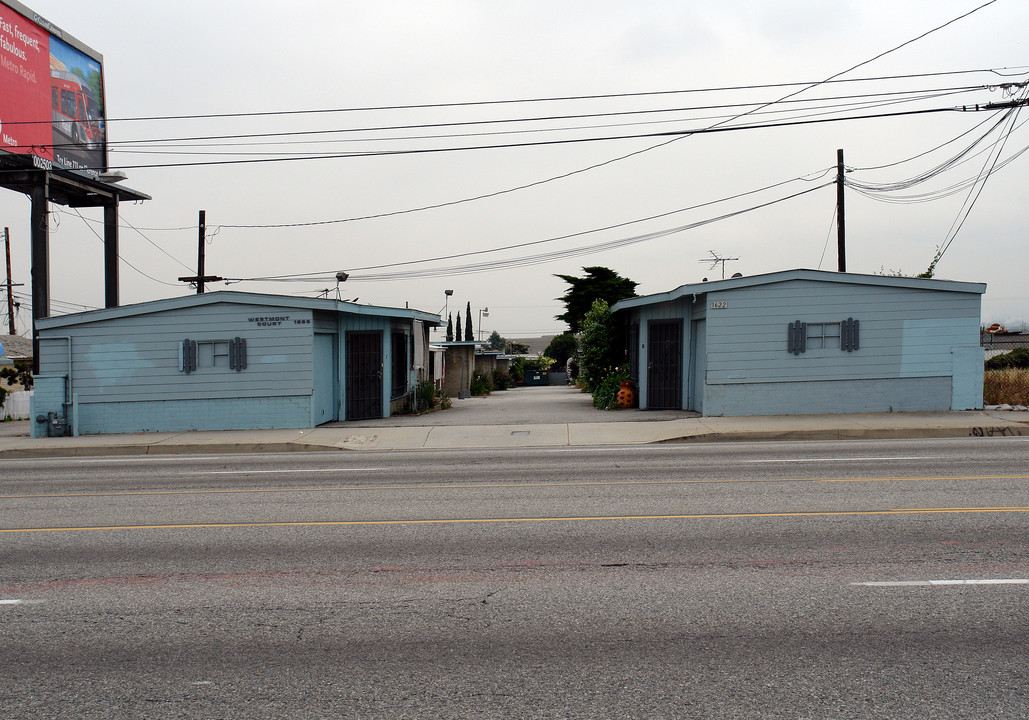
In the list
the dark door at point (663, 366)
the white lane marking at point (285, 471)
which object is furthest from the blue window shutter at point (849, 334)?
the white lane marking at point (285, 471)

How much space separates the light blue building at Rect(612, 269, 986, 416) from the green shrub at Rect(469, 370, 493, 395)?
20.9 meters

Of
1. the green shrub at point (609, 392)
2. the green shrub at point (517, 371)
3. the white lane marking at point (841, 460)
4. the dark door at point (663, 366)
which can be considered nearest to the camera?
the white lane marking at point (841, 460)

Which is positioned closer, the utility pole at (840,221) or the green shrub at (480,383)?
the utility pole at (840,221)

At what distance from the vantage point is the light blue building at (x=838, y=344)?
18.6 meters

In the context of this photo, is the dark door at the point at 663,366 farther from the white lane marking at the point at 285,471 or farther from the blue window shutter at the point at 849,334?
the white lane marking at the point at 285,471

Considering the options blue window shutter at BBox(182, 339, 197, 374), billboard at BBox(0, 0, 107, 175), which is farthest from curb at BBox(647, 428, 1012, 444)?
billboard at BBox(0, 0, 107, 175)

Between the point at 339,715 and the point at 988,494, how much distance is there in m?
8.12

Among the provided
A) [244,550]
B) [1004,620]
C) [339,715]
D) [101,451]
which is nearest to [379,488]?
[244,550]

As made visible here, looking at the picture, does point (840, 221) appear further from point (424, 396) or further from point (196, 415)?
point (196, 415)

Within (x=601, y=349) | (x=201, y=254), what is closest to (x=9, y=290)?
(x=201, y=254)

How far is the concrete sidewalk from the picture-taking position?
642 inches

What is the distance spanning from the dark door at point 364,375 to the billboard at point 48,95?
39.4 ft

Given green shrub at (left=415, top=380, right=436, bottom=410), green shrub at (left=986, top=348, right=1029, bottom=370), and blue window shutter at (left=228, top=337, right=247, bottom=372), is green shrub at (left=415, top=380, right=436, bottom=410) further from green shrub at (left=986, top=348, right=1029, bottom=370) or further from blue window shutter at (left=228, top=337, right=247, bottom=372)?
green shrub at (left=986, top=348, right=1029, bottom=370)

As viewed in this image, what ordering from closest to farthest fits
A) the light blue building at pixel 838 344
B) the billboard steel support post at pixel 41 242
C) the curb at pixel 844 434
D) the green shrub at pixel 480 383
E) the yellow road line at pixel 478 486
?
1. the yellow road line at pixel 478 486
2. the curb at pixel 844 434
3. the light blue building at pixel 838 344
4. the billboard steel support post at pixel 41 242
5. the green shrub at pixel 480 383
